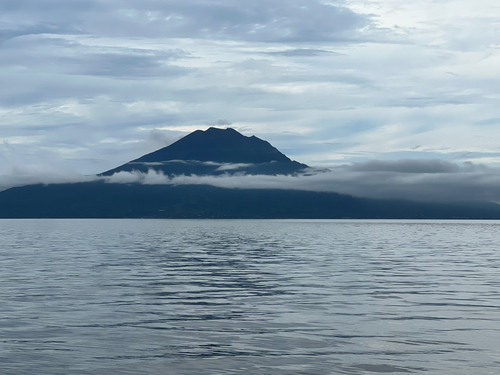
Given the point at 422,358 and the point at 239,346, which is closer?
the point at 422,358

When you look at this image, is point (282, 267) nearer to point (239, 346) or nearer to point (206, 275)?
point (206, 275)

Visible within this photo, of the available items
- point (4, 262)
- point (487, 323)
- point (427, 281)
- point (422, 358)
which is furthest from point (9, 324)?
point (4, 262)

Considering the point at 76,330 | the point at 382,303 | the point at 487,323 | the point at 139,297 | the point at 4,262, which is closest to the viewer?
the point at 76,330

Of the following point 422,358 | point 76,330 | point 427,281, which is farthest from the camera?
point 427,281

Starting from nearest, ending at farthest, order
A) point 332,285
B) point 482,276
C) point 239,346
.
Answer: point 239,346 → point 332,285 → point 482,276

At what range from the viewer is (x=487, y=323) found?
23.9 meters

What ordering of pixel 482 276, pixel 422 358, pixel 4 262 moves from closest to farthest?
pixel 422 358 → pixel 482 276 → pixel 4 262

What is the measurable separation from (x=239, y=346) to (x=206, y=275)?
23.7 metres

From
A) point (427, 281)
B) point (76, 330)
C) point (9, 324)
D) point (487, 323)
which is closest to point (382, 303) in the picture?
point (487, 323)

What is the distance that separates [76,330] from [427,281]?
2561 cm

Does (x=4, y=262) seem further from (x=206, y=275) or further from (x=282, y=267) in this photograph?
(x=282, y=267)

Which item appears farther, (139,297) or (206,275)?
(206,275)

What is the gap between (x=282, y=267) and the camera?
163 feet

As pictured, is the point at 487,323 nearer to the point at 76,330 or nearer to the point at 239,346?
the point at 239,346
